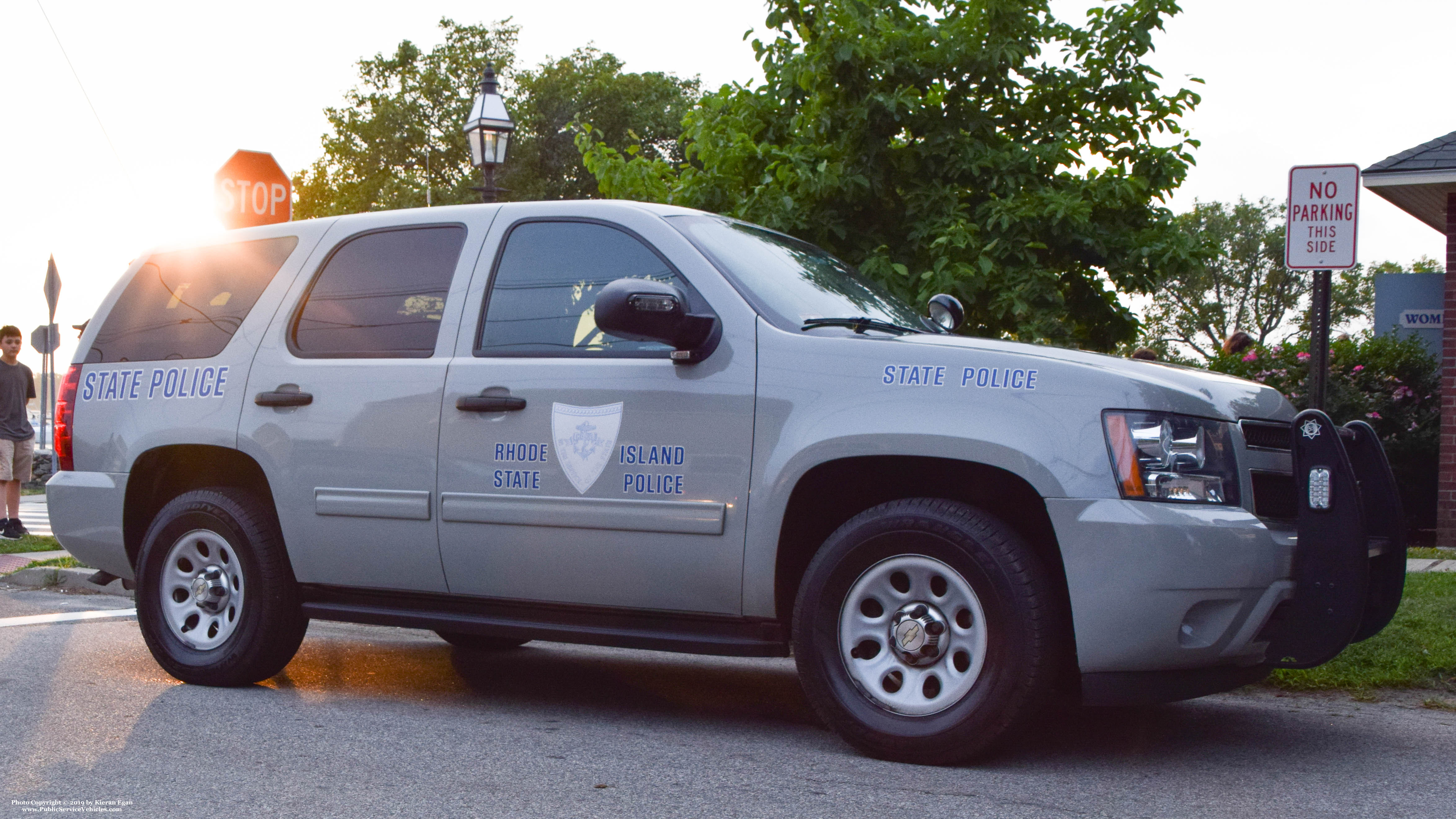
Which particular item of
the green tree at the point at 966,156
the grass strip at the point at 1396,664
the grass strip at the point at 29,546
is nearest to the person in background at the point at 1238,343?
the green tree at the point at 966,156

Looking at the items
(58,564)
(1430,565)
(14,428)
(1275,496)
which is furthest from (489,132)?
(1275,496)

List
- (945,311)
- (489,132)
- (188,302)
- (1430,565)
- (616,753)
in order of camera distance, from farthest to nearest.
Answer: (489,132) → (1430,565) → (188,302) → (945,311) → (616,753)

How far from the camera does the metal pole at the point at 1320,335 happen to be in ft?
20.8

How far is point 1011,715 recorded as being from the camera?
401 cm

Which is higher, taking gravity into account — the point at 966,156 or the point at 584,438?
the point at 966,156

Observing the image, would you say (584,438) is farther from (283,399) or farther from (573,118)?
(573,118)

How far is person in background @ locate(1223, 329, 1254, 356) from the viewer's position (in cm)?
1131

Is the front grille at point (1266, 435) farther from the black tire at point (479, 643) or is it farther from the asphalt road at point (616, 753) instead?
the black tire at point (479, 643)

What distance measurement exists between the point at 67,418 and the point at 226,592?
1.18 metres

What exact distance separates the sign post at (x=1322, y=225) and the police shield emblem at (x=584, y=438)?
3.58 metres

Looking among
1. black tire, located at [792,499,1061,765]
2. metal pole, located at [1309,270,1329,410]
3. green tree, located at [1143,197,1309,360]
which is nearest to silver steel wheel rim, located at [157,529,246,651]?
black tire, located at [792,499,1061,765]

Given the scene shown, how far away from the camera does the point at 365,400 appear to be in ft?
17.0

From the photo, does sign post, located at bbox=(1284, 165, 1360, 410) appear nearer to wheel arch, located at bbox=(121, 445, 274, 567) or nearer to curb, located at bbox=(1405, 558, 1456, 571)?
curb, located at bbox=(1405, 558, 1456, 571)

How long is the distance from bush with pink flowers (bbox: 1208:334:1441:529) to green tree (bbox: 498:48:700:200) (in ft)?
119
